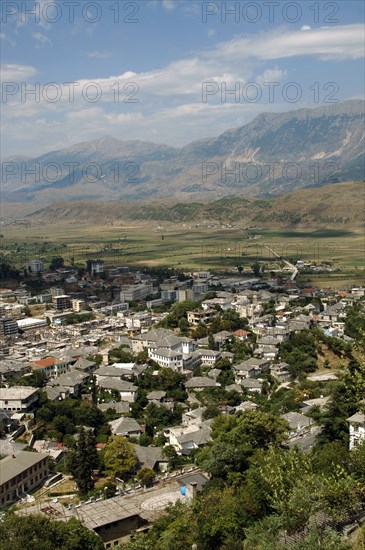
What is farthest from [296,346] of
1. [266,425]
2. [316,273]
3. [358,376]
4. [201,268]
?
[201,268]

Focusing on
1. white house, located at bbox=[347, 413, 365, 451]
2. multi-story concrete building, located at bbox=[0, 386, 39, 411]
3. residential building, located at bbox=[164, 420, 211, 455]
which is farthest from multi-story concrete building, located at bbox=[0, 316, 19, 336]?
white house, located at bbox=[347, 413, 365, 451]


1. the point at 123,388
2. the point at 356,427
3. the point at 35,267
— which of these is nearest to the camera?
the point at 356,427

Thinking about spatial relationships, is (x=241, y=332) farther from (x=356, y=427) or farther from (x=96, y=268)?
(x=96, y=268)

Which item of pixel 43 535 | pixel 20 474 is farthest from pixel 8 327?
pixel 43 535

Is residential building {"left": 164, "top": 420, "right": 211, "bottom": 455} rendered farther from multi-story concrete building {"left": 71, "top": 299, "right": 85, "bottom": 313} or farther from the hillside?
the hillside

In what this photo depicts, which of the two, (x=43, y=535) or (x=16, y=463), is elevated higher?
(x=43, y=535)

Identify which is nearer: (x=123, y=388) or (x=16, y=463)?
(x=16, y=463)

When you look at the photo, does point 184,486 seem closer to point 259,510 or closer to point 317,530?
point 259,510

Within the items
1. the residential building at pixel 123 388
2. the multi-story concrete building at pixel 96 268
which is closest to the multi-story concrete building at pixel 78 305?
the multi-story concrete building at pixel 96 268

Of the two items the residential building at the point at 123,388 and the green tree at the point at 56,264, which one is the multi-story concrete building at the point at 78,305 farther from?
the residential building at the point at 123,388
